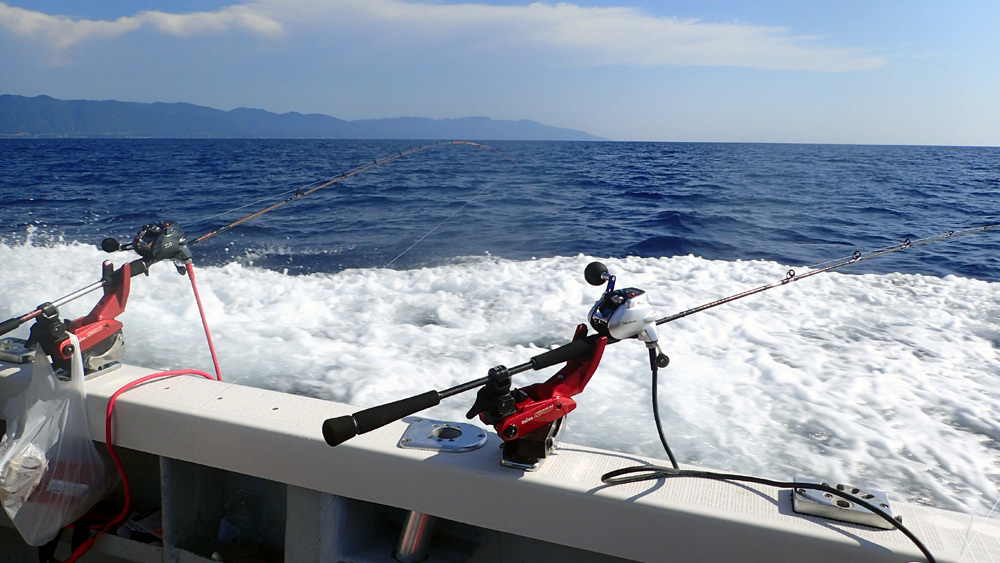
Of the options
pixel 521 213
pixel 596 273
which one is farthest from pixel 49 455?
pixel 521 213

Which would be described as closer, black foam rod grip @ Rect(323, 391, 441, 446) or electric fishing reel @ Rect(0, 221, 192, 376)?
black foam rod grip @ Rect(323, 391, 441, 446)

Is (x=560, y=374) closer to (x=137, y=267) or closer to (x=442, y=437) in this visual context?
(x=442, y=437)

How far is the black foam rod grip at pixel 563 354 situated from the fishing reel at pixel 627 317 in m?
0.05

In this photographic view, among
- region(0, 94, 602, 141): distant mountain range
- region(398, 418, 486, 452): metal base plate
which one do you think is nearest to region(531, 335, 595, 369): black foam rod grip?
region(398, 418, 486, 452): metal base plate

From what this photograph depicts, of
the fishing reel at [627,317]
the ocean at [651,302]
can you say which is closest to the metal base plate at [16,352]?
the ocean at [651,302]

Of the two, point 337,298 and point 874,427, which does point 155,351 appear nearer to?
point 337,298

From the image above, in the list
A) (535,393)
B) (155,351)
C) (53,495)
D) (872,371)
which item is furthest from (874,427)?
(155,351)

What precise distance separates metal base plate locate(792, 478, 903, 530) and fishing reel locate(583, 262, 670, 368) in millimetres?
360

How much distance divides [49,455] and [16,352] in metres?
0.46

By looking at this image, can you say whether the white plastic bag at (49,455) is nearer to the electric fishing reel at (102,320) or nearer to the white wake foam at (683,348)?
the electric fishing reel at (102,320)

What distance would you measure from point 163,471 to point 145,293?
2932 millimetres

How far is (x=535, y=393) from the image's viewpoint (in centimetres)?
139

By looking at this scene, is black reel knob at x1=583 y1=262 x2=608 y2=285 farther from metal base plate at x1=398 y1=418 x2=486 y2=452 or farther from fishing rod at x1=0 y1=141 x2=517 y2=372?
fishing rod at x1=0 y1=141 x2=517 y2=372

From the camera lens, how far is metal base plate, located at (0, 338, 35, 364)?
1862mm
